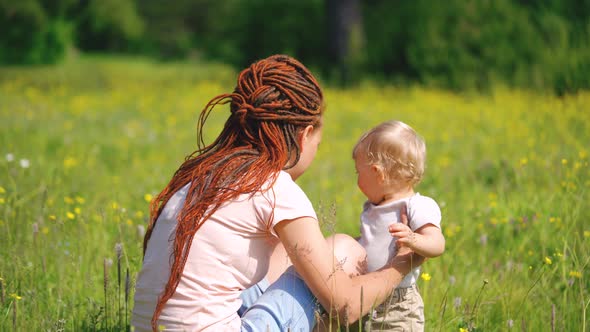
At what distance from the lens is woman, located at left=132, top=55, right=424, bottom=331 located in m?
2.06

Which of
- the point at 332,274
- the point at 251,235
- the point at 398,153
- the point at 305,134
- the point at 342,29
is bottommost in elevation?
the point at 342,29

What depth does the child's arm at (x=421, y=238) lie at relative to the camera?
85.4 inches

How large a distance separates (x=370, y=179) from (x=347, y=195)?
2628mm

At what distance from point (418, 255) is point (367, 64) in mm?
10292

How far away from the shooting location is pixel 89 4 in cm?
1902

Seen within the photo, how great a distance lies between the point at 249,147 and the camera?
2203mm

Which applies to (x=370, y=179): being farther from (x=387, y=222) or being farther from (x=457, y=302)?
(x=457, y=302)

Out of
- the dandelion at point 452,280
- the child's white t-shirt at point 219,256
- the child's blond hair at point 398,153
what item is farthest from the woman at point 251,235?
the dandelion at point 452,280

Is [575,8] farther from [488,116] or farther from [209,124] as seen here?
[209,124]

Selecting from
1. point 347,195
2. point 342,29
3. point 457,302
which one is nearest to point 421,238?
point 457,302

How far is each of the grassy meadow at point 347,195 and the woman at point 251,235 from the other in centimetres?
17

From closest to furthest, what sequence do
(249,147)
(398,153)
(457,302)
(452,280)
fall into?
(249,147), (398,153), (457,302), (452,280)

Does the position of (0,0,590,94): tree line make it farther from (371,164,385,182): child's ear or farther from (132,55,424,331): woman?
(132,55,424,331): woman

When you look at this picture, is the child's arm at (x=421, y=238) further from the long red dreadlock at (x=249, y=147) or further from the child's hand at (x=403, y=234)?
the long red dreadlock at (x=249, y=147)
